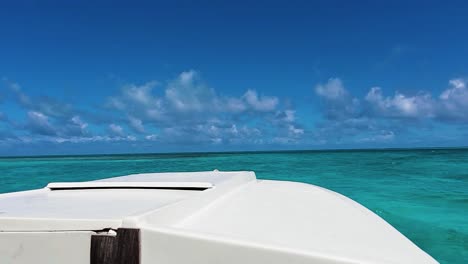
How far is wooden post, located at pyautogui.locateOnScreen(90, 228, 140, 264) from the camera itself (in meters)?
1.12

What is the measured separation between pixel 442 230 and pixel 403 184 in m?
5.82

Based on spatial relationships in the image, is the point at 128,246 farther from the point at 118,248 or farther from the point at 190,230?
the point at 190,230

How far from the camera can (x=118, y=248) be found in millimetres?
1124

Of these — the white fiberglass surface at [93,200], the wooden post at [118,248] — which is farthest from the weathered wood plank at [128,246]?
the white fiberglass surface at [93,200]

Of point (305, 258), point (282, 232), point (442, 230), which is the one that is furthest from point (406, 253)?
point (442, 230)

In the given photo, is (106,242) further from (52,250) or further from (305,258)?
(305,258)

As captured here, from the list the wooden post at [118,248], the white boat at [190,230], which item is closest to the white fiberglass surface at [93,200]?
the white boat at [190,230]

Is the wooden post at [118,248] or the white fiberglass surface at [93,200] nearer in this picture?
the wooden post at [118,248]

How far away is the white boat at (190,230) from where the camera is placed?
1.15m

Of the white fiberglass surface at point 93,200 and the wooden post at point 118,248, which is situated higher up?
the white fiberglass surface at point 93,200

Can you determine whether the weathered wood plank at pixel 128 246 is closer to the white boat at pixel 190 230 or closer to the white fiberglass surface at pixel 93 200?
the white boat at pixel 190 230

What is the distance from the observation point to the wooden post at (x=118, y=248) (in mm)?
1119

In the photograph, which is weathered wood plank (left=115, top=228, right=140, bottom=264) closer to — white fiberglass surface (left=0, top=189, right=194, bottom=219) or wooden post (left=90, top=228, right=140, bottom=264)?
wooden post (left=90, top=228, right=140, bottom=264)

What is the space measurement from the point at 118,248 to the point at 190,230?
9.1 inches
